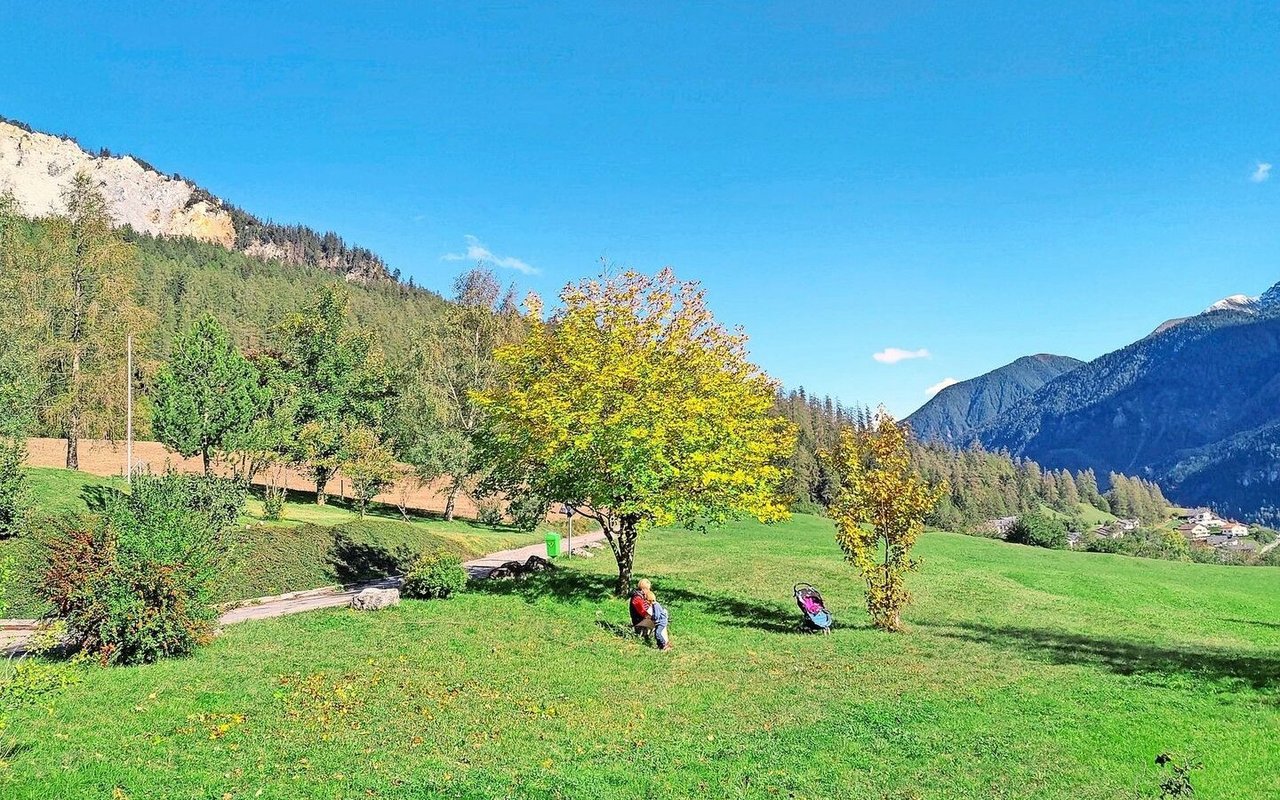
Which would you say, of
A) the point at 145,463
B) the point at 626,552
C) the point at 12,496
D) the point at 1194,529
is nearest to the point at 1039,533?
the point at 626,552

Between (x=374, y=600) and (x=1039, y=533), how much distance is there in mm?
56062

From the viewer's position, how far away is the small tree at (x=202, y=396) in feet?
132

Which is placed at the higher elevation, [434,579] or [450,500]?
[450,500]

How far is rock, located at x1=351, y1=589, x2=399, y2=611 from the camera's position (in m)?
20.1

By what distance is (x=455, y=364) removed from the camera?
57.8 metres

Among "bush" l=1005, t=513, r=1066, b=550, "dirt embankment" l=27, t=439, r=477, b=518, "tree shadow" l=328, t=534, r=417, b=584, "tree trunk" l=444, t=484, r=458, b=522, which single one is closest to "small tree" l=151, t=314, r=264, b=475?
"dirt embankment" l=27, t=439, r=477, b=518

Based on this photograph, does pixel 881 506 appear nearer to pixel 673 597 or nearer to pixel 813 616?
pixel 813 616

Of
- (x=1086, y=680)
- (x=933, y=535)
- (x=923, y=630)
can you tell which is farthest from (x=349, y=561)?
(x=933, y=535)

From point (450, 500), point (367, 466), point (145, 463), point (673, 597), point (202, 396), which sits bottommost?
point (673, 597)

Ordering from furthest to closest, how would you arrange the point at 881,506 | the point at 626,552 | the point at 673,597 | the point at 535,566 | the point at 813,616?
the point at 535,566, the point at 673,597, the point at 626,552, the point at 881,506, the point at 813,616

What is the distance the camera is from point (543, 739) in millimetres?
10734

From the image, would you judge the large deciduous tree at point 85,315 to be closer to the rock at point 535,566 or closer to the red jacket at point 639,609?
the rock at point 535,566

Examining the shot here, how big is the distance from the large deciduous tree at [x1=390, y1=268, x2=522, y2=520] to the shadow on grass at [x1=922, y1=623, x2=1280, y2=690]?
40.0 metres

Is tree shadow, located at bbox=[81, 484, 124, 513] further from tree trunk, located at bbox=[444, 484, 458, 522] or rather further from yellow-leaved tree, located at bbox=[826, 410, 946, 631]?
yellow-leaved tree, located at bbox=[826, 410, 946, 631]
